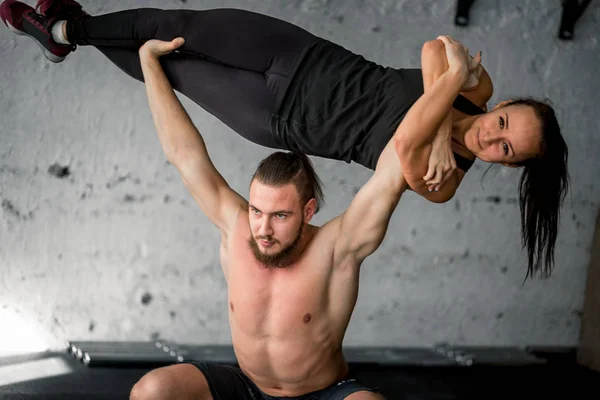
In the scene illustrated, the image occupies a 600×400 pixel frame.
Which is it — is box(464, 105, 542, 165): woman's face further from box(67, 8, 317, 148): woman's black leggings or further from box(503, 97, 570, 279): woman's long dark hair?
box(67, 8, 317, 148): woman's black leggings

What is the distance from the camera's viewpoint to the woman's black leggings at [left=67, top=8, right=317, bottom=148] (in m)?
2.71

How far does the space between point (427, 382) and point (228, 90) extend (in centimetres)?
271

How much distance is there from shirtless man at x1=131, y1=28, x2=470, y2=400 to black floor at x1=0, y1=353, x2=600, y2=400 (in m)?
1.37

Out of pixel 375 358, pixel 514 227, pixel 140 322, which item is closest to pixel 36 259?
pixel 140 322

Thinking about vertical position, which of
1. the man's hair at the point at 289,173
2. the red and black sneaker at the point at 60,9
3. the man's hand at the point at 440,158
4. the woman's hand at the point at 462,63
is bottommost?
the man's hair at the point at 289,173

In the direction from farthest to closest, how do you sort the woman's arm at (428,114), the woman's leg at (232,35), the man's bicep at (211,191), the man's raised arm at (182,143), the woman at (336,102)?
the man's bicep at (211,191), the man's raised arm at (182,143), the woman's leg at (232,35), the woman at (336,102), the woman's arm at (428,114)

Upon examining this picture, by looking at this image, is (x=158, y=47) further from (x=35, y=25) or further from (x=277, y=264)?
(x=277, y=264)

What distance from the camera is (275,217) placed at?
2762 mm

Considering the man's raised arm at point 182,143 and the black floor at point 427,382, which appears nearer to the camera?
the man's raised arm at point 182,143

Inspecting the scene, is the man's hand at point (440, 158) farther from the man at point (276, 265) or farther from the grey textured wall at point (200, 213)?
the grey textured wall at point (200, 213)

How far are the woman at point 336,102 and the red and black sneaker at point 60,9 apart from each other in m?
0.15

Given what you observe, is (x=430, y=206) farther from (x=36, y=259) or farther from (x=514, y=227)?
(x=36, y=259)

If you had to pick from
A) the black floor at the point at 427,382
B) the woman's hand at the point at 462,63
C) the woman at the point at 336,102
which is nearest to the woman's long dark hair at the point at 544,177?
the woman at the point at 336,102

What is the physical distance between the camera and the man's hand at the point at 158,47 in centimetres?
274
